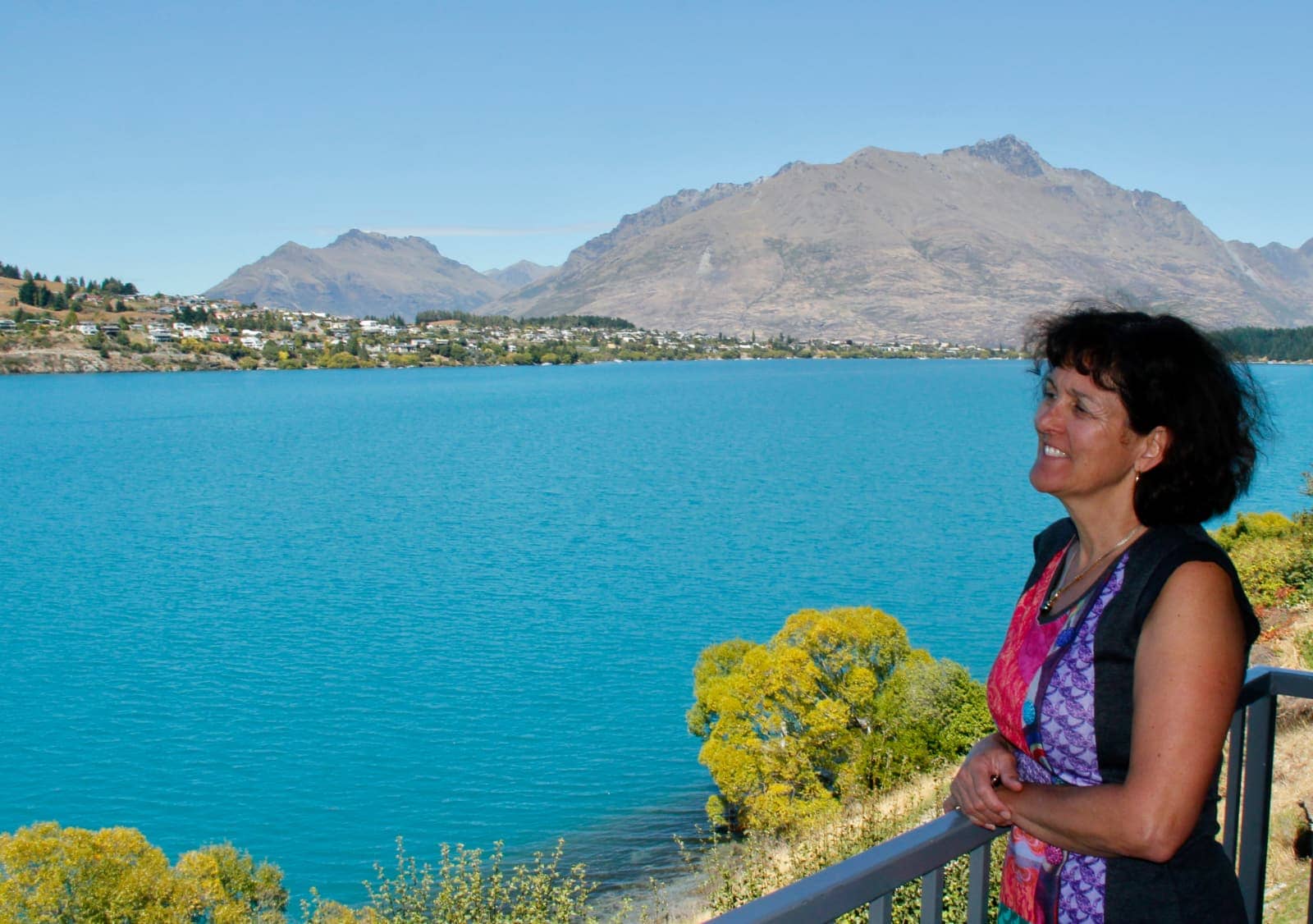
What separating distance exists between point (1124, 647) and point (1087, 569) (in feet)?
0.75

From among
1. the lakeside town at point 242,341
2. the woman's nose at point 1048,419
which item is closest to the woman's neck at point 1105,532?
the woman's nose at point 1048,419

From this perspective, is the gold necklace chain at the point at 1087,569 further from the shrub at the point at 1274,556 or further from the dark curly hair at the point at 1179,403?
the shrub at the point at 1274,556

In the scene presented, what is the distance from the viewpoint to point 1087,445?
5.93ft

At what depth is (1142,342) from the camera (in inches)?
70.9

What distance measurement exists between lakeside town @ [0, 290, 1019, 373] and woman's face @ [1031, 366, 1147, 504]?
15011cm

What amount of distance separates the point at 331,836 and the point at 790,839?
7923 mm

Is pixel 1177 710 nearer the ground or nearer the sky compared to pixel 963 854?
nearer the sky

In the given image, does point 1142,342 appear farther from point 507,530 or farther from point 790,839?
point 507,530

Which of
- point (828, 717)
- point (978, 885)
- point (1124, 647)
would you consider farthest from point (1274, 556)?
point (1124, 647)

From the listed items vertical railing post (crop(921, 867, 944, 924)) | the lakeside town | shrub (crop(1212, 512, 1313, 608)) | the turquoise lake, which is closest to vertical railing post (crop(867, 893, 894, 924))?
vertical railing post (crop(921, 867, 944, 924))

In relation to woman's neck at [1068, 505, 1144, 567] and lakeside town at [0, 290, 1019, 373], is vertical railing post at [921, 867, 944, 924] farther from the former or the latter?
lakeside town at [0, 290, 1019, 373]

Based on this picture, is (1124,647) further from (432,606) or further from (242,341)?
(242,341)

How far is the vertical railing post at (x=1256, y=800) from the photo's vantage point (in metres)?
2.36

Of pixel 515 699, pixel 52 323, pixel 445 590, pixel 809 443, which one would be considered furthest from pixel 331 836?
pixel 52 323
